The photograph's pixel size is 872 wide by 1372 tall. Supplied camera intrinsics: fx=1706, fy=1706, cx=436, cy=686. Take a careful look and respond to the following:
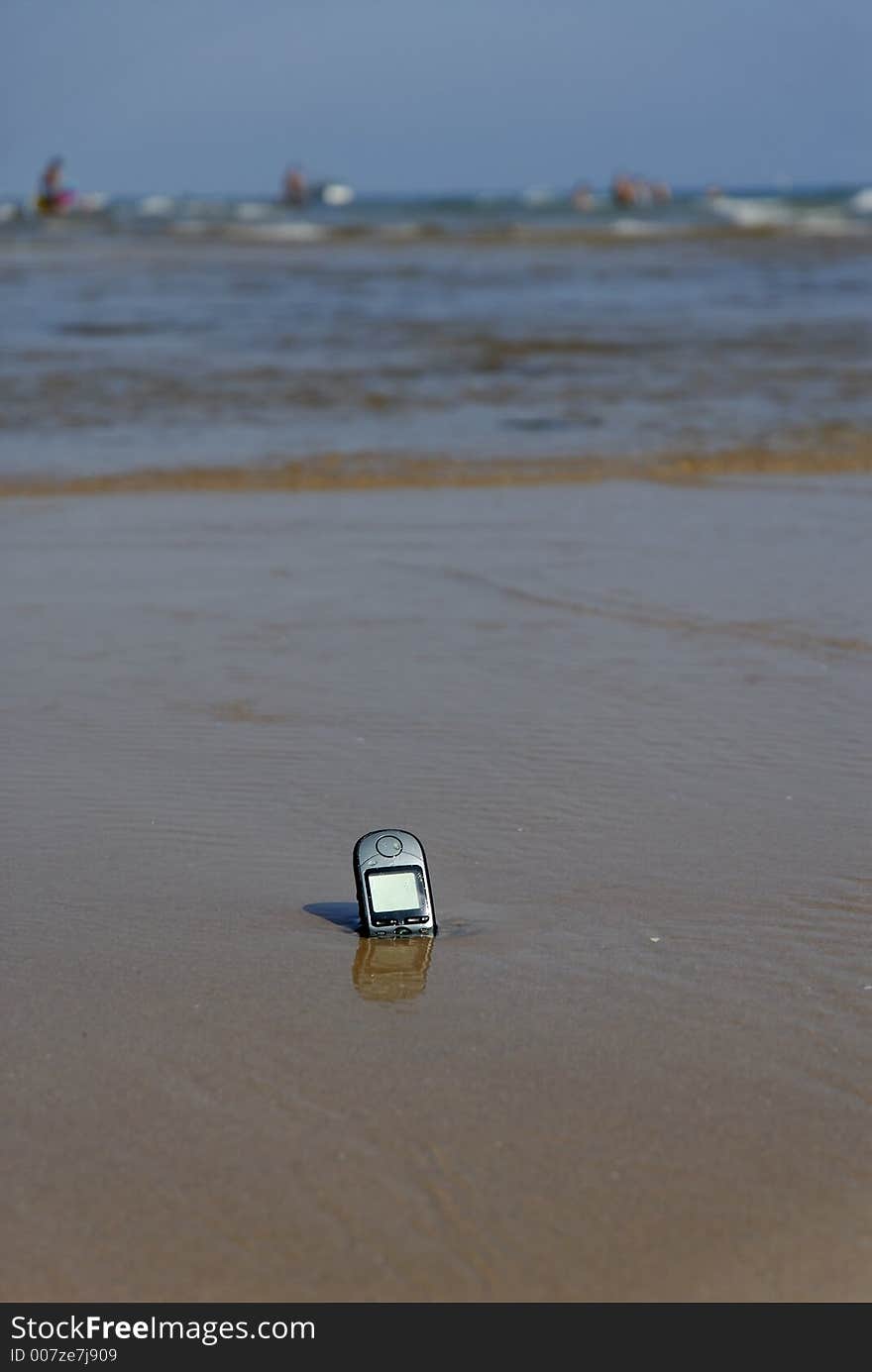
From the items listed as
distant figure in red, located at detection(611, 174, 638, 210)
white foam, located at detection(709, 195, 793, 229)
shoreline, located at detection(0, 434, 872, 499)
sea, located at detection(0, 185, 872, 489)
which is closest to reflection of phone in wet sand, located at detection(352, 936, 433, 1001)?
shoreline, located at detection(0, 434, 872, 499)

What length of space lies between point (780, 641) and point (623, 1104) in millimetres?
2955

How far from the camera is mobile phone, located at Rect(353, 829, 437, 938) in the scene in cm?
322

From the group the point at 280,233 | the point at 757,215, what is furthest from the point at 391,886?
the point at 757,215

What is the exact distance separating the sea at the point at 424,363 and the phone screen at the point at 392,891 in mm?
5647

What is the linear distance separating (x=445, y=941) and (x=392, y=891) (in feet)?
0.48

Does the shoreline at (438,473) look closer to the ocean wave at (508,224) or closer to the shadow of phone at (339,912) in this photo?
the shadow of phone at (339,912)

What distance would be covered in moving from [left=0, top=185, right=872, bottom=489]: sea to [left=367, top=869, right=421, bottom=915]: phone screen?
18.5ft

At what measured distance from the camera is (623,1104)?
264cm

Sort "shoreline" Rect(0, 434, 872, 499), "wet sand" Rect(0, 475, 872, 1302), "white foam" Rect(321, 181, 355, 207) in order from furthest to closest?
1. "white foam" Rect(321, 181, 355, 207)
2. "shoreline" Rect(0, 434, 872, 499)
3. "wet sand" Rect(0, 475, 872, 1302)

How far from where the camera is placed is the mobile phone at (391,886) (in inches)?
127

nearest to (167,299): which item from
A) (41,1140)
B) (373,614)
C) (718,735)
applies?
A: (373,614)

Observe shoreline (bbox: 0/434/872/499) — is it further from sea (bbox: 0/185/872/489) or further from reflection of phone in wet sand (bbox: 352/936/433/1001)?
reflection of phone in wet sand (bbox: 352/936/433/1001)
